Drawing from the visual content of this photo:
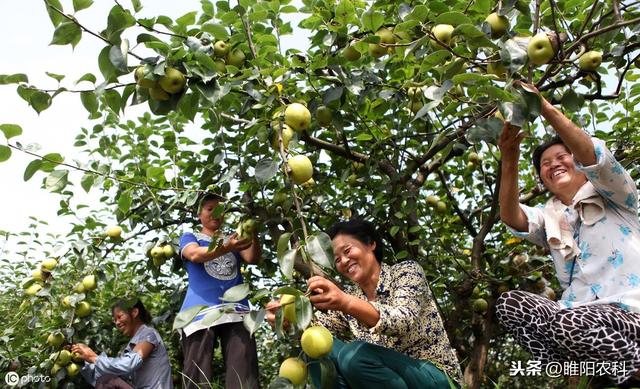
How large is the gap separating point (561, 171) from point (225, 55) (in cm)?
125

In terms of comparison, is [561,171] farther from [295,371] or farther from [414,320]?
[295,371]

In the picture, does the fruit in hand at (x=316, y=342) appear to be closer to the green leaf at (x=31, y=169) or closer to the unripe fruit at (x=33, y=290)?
the green leaf at (x=31, y=169)

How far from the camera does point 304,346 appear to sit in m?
1.60

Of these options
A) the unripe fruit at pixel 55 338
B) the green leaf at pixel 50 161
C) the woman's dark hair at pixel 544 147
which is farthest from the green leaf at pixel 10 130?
the unripe fruit at pixel 55 338

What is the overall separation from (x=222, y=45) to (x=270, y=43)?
390 mm

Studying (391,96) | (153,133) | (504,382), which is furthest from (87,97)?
(504,382)

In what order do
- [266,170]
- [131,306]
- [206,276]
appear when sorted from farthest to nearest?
[131,306] < [206,276] < [266,170]

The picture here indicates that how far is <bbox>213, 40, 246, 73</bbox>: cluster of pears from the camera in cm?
210

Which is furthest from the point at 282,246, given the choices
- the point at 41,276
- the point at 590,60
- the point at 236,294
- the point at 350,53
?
the point at 41,276

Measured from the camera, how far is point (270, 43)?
8.13 ft

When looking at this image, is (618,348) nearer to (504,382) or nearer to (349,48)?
(349,48)

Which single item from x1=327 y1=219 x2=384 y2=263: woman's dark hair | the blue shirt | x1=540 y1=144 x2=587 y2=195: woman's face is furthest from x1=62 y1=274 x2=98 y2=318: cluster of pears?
x1=540 y1=144 x2=587 y2=195: woman's face

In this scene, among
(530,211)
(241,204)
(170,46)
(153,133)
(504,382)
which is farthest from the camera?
(504,382)

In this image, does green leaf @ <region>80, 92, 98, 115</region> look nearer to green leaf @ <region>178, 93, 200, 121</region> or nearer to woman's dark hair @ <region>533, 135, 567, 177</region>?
green leaf @ <region>178, 93, 200, 121</region>
